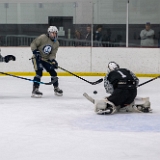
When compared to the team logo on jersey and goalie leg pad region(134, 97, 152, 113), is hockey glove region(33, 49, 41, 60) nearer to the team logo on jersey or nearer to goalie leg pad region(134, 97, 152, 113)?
the team logo on jersey

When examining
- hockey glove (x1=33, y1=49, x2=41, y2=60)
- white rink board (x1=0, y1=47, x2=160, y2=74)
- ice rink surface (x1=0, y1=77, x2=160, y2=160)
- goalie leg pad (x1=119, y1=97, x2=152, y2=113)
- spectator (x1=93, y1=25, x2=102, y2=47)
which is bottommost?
ice rink surface (x1=0, y1=77, x2=160, y2=160)

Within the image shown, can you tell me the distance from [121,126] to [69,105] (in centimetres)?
158

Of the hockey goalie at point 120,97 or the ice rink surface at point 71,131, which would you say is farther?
the hockey goalie at point 120,97

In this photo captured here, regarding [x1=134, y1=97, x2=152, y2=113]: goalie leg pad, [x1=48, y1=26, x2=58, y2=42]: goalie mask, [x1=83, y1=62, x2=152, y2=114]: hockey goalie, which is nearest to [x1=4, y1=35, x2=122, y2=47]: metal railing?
[x1=48, y1=26, x2=58, y2=42]: goalie mask

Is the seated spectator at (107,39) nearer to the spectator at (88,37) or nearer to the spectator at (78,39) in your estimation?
the spectator at (88,37)

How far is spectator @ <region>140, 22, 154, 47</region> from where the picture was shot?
34.3 ft

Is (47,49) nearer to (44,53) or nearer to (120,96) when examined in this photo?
(44,53)

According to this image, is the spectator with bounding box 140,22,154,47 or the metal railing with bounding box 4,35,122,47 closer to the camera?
the spectator with bounding box 140,22,154,47

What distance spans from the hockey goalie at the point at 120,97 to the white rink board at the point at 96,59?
15.0 feet

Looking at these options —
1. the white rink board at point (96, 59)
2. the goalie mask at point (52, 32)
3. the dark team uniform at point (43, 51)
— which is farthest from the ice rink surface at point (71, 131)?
the white rink board at point (96, 59)

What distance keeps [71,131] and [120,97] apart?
3.52 ft

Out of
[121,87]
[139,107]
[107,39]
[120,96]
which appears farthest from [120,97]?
[107,39]

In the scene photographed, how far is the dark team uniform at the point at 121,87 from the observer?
5.55m

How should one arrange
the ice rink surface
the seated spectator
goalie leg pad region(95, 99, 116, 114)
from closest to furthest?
the ice rink surface, goalie leg pad region(95, 99, 116, 114), the seated spectator
